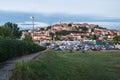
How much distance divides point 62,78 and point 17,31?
202 feet

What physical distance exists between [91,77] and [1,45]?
19.9ft

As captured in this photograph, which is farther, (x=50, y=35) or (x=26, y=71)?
(x=50, y=35)

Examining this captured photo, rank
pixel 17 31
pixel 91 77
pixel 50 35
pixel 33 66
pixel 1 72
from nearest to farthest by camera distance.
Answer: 1. pixel 1 72
2. pixel 33 66
3. pixel 91 77
4. pixel 17 31
5. pixel 50 35

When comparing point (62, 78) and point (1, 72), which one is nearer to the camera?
point (1, 72)

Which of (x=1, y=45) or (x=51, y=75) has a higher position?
(x=1, y=45)

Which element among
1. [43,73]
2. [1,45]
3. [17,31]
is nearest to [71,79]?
[43,73]

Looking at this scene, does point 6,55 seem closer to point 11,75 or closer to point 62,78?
point 62,78

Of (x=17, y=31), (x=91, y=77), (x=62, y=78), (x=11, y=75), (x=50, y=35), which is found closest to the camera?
(x=11, y=75)

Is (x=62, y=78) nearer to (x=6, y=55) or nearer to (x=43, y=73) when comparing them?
(x=43, y=73)

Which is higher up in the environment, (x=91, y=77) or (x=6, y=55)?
(x=6, y=55)

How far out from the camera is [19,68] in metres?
14.0

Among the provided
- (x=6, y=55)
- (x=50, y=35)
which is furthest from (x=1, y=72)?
(x=50, y=35)

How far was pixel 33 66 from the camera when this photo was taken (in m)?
15.7

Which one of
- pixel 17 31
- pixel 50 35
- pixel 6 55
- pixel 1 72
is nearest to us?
pixel 1 72
